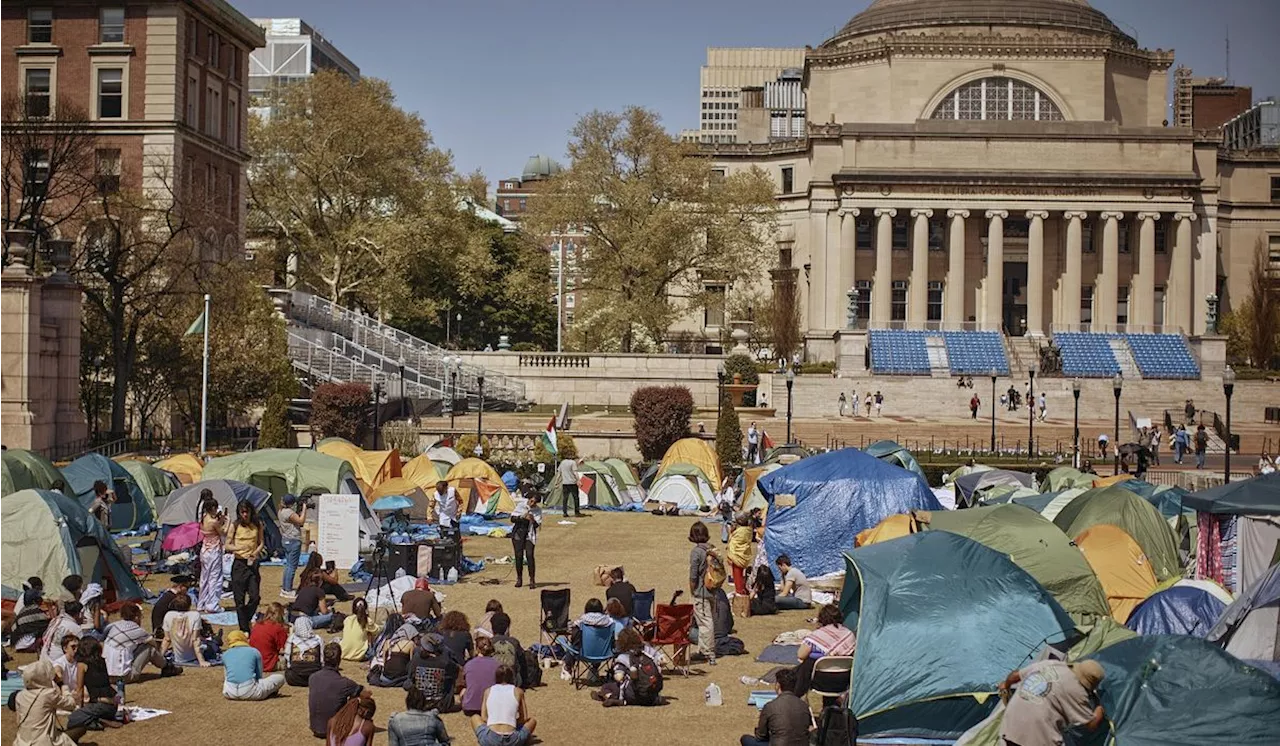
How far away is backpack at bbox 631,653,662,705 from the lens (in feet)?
58.6

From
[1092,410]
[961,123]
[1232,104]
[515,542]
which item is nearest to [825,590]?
[515,542]

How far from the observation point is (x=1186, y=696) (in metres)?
13.8

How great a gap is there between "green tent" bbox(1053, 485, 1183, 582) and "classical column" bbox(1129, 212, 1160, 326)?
196ft

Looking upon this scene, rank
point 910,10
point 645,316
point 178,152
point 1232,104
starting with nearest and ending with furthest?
point 178,152, point 645,316, point 910,10, point 1232,104

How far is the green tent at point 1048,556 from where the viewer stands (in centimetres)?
2075

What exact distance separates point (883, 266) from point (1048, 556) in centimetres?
6249

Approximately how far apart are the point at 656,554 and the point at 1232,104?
97.9 m

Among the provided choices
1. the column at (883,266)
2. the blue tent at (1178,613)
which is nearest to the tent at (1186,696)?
the blue tent at (1178,613)

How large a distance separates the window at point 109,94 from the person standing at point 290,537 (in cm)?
3835

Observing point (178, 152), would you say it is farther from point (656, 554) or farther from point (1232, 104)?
point (1232, 104)

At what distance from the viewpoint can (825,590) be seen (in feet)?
87.1

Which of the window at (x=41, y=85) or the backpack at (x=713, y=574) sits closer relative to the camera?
the backpack at (x=713, y=574)

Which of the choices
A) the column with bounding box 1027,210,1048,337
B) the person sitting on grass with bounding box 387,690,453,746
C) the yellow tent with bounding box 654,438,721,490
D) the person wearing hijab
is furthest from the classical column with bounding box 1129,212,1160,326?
the person sitting on grass with bounding box 387,690,453,746

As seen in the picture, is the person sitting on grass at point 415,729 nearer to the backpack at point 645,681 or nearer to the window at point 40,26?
the backpack at point 645,681
